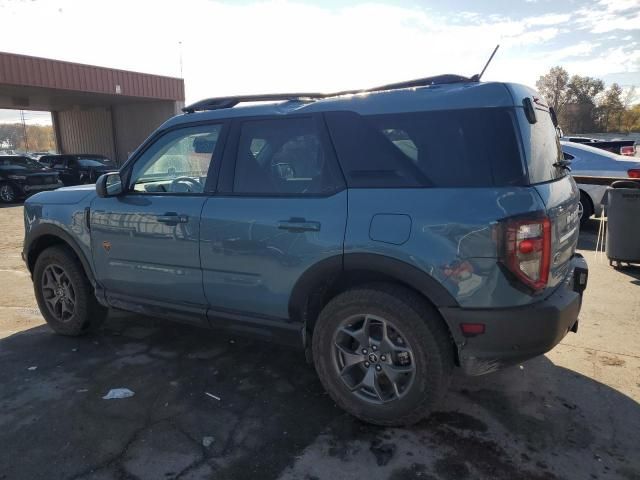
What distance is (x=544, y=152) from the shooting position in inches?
112

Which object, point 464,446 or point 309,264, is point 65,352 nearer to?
point 309,264

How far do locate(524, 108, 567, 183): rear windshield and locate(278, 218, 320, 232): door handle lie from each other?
1.21 m

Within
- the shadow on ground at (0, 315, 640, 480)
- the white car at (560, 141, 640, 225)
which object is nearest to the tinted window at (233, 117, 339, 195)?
the shadow on ground at (0, 315, 640, 480)

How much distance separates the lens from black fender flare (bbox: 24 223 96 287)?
411 centimetres

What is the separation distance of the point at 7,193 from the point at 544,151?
17.0 metres

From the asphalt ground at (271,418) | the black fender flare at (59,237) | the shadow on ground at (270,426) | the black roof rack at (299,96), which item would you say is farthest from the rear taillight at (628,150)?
the black fender flare at (59,237)

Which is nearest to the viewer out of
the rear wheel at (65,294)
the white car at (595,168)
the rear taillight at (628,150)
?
the rear wheel at (65,294)

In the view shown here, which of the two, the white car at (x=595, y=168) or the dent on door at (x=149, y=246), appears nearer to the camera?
the dent on door at (x=149, y=246)

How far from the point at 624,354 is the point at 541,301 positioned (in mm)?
1819

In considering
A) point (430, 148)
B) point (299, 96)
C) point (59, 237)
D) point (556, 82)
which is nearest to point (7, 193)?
point (59, 237)

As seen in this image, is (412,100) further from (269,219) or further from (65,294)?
(65,294)

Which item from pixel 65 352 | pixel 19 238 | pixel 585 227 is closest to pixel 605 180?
pixel 585 227

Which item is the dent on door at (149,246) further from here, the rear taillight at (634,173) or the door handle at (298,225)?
the rear taillight at (634,173)

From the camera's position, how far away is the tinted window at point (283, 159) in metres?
3.01
